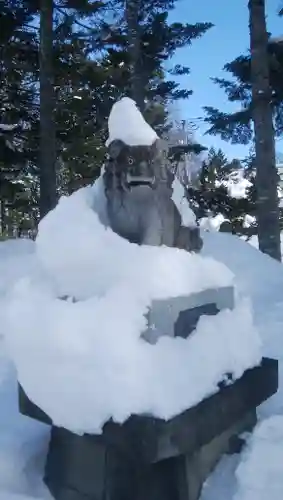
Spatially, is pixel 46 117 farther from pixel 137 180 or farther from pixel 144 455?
pixel 144 455

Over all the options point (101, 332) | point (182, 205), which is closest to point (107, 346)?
point (101, 332)

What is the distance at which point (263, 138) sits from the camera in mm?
7035

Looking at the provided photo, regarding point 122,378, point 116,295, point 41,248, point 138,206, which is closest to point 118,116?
point 138,206

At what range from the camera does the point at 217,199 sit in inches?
446

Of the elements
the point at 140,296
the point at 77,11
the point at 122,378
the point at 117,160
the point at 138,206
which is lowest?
the point at 122,378

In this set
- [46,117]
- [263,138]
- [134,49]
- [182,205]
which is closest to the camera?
[182,205]

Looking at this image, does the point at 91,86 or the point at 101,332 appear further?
the point at 91,86

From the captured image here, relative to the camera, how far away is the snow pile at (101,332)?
2.13m

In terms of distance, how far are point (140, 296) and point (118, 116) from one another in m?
1.08

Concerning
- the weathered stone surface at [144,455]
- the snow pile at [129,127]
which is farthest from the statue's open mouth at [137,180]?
the weathered stone surface at [144,455]

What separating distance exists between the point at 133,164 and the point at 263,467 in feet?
5.68

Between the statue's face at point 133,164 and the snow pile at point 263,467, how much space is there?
1556 millimetres

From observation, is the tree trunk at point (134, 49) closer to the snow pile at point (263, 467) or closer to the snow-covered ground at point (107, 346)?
the snow-covered ground at point (107, 346)

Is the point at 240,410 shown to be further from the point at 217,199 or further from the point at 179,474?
the point at 217,199
